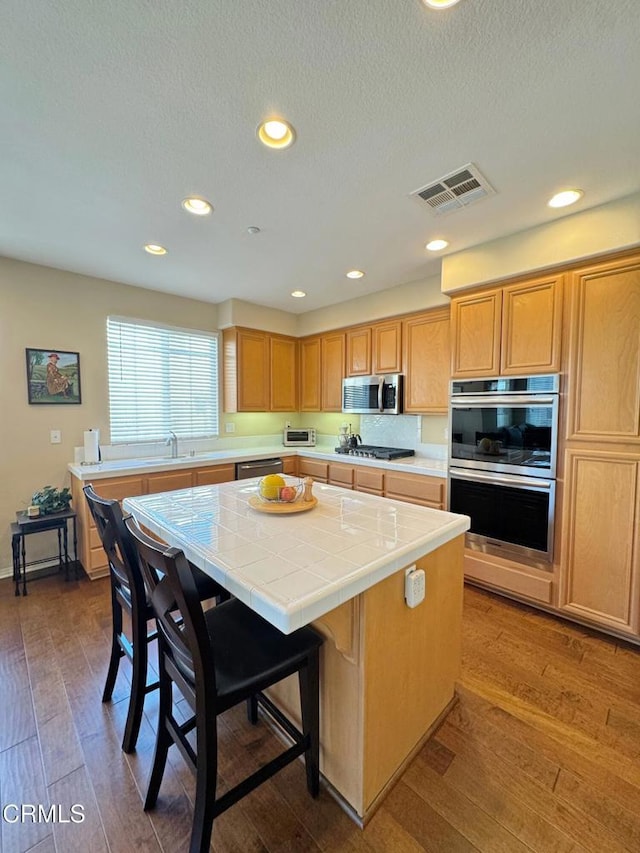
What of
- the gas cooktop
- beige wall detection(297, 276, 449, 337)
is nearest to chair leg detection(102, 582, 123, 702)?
the gas cooktop

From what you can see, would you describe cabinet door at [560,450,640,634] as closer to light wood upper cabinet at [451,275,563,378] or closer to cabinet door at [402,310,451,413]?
light wood upper cabinet at [451,275,563,378]

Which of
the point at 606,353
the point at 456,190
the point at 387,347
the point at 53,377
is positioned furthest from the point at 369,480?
the point at 53,377

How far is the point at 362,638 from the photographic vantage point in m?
1.19

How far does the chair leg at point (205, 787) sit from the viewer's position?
40.9 inches

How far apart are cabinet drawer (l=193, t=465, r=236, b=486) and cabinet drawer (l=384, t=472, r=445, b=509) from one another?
1666mm

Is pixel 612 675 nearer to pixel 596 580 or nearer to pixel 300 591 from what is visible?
pixel 596 580

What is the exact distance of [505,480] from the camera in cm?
261

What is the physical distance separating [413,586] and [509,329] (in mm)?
2070

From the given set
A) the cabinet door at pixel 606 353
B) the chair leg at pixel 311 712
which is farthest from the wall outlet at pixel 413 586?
the cabinet door at pixel 606 353

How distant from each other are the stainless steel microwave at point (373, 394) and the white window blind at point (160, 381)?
164 cm

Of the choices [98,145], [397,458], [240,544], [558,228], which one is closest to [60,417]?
[98,145]

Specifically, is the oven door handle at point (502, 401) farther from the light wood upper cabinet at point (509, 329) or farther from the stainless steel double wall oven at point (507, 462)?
the light wood upper cabinet at point (509, 329)

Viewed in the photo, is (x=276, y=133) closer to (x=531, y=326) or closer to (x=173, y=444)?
(x=531, y=326)

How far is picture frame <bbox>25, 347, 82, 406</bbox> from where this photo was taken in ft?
10.2
